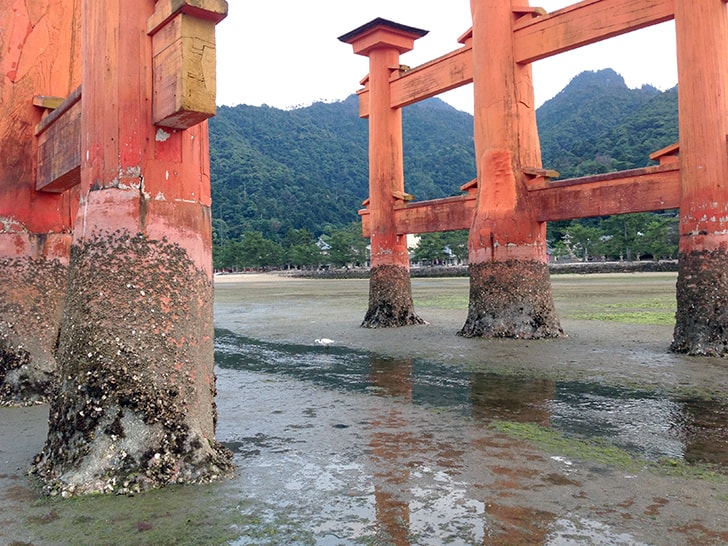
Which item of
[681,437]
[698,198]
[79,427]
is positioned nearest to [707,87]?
[698,198]

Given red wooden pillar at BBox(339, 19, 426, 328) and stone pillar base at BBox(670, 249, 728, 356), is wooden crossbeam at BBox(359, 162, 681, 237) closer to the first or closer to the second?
stone pillar base at BBox(670, 249, 728, 356)

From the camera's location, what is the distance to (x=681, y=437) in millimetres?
4047

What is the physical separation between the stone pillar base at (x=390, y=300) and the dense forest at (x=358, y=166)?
139 feet

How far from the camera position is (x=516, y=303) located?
990 cm

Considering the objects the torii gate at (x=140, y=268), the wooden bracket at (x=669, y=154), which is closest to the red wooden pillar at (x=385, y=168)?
the wooden bracket at (x=669, y=154)

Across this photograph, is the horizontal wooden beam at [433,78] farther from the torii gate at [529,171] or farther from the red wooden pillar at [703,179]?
the red wooden pillar at [703,179]

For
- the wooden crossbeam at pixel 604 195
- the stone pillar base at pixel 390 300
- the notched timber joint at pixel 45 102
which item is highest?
the notched timber joint at pixel 45 102

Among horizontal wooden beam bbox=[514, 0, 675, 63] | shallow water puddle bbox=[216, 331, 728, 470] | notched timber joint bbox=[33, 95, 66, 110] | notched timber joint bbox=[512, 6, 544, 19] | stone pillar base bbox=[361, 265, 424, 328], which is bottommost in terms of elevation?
shallow water puddle bbox=[216, 331, 728, 470]

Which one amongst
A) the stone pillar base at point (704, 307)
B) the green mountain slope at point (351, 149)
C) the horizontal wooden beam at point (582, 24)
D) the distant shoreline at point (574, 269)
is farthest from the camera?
the green mountain slope at point (351, 149)

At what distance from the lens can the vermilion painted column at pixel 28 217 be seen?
5.09 metres

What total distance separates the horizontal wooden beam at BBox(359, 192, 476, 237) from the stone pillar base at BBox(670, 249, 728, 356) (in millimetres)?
4272

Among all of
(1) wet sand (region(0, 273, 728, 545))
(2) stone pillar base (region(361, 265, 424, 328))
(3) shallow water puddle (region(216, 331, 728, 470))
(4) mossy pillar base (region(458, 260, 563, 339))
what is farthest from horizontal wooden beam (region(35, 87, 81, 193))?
(2) stone pillar base (region(361, 265, 424, 328))

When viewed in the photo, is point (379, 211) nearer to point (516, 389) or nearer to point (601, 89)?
point (516, 389)

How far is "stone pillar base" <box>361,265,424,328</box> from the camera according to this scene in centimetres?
1265
